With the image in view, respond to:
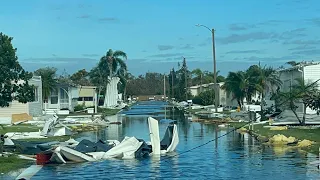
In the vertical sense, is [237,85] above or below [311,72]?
below

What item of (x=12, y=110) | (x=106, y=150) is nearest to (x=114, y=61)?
(x=12, y=110)

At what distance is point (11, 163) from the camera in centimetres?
2158

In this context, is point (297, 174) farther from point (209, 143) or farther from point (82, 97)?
point (82, 97)

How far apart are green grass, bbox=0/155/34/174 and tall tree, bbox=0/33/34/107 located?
13.5 m

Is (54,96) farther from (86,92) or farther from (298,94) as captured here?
(298,94)

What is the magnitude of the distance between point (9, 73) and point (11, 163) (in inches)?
651

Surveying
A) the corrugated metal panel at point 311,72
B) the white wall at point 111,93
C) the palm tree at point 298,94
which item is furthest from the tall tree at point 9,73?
the white wall at point 111,93

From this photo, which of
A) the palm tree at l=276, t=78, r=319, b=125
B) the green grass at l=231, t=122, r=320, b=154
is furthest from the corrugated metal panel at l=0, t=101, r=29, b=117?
the green grass at l=231, t=122, r=320, b=154

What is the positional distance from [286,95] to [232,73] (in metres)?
35.1

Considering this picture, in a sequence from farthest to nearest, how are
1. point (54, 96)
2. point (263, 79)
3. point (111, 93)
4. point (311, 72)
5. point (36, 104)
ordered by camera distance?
point (111, 93), point (54, 96), point (263, 79), point (36, 104), point (311, 72)

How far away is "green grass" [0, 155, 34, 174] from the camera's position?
19.9 metres

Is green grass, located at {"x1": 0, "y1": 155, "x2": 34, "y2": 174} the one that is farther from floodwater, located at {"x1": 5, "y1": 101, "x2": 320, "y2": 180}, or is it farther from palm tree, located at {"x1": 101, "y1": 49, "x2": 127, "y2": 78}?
palm tree, located at {"x1": 101, "y1": 49, "x2": 127, "y2": 78}

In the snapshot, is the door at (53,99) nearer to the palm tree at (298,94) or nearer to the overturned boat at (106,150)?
the palm tree at (298,94)

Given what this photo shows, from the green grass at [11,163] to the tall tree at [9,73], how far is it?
1351cm
